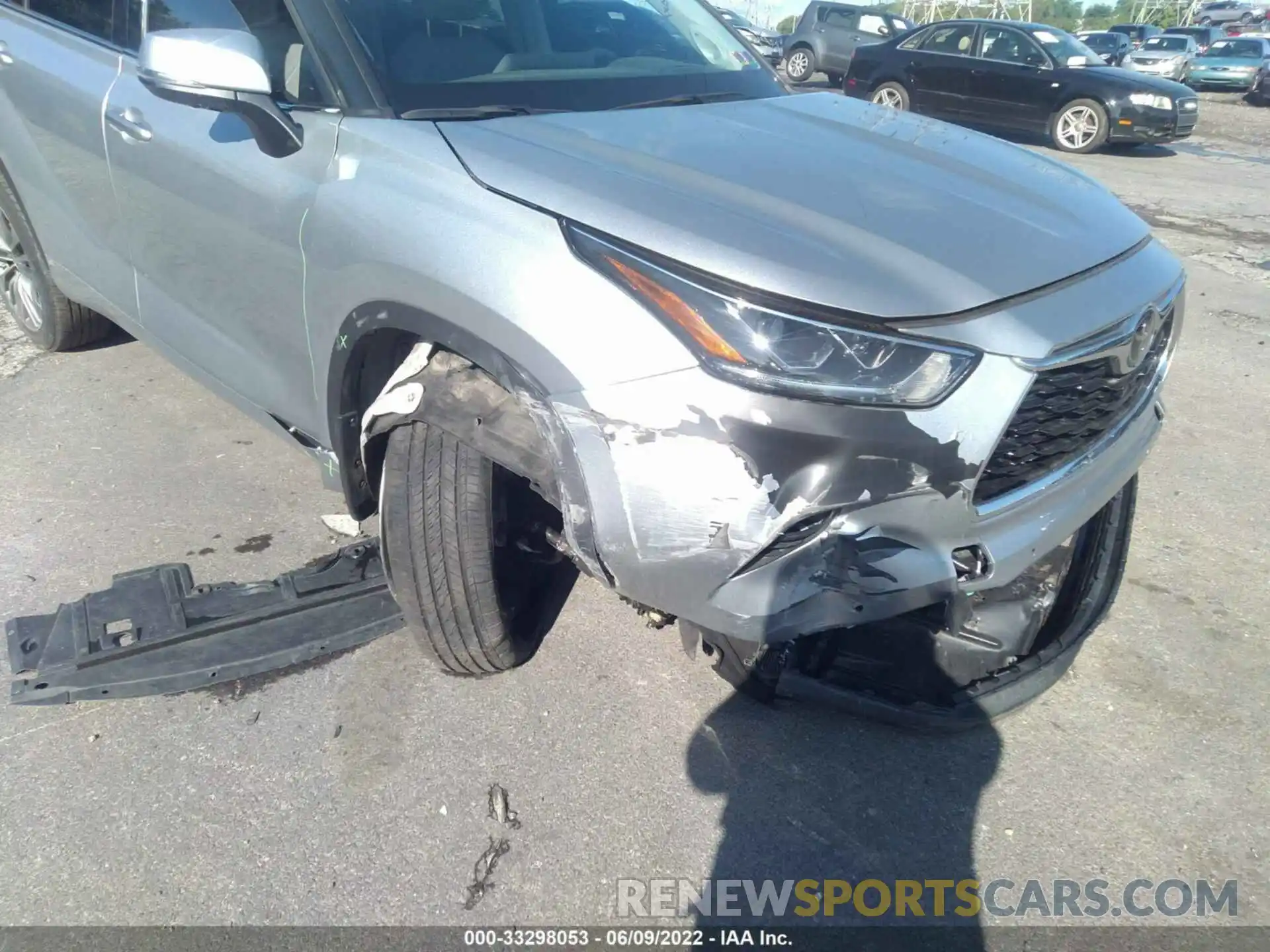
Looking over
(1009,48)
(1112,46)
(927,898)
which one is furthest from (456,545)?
(1112,46)

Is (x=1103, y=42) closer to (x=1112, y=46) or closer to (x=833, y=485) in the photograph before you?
(x=1112, y=46)

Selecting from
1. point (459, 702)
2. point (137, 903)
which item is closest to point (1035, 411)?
point (459, 702)

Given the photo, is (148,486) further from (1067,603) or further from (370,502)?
(1067,603)

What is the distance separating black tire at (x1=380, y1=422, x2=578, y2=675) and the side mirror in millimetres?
804

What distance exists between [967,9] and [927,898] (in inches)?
2182

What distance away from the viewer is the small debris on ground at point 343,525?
3.12 m

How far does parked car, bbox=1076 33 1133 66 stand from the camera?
21.0 metres

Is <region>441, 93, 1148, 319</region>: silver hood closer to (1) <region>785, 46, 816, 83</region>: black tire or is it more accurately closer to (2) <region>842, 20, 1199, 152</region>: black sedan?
(2) <region>842, 20, 1199, 152</region>: black sedan

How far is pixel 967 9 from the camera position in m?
48.5

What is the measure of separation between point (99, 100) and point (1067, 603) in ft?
10.5

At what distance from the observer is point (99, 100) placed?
2869mm

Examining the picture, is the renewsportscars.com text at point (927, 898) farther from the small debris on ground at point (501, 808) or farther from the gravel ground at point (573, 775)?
the small debris on ground at point (501, 808)

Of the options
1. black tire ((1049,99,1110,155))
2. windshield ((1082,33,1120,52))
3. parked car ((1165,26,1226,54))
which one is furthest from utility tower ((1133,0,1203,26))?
black tire ((1049,99,1110,155))

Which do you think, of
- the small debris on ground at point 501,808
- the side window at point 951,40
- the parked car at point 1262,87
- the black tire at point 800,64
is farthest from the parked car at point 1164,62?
the small debris on ground at point 501,808
